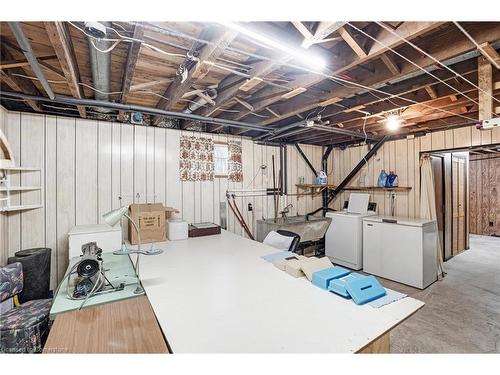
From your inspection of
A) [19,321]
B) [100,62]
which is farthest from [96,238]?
[100,62]

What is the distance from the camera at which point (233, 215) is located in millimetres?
4125

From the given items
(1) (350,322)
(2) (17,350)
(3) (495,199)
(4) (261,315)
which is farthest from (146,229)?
(3) (495,199)

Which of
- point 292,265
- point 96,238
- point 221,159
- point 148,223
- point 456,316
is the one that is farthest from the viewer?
point 221,159

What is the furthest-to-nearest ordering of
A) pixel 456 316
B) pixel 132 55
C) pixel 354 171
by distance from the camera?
pixel 354 171 < pixel 456 316 < pixel 132 55

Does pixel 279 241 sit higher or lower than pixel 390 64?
lower

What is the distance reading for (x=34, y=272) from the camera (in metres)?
2.37

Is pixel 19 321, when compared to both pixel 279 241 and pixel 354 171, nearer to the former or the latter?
pixel 279 241

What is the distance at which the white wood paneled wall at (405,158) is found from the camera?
11.8 feet

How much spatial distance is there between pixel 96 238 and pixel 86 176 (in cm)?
94

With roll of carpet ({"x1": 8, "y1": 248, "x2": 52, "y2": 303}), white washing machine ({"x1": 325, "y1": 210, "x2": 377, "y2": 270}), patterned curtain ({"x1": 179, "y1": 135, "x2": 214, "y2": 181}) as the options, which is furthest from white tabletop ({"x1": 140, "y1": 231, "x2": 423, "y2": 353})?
white washing machine ({"x1": 325, "y1": 210, "x2": 377, "y2": 270})

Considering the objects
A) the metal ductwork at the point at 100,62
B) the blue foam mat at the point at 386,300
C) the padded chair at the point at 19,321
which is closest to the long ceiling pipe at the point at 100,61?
the metal ductwork at the point at 100,62

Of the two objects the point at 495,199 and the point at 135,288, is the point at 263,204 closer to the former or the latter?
the point at 135,288

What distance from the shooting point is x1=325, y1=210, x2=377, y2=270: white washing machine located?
425 cm

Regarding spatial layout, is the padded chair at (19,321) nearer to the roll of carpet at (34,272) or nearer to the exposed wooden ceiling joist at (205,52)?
the roll of carpet at (34,272)
